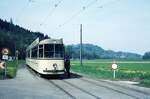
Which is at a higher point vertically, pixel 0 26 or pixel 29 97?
pixel 0 26

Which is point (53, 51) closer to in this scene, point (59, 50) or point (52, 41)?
point (59, 50)

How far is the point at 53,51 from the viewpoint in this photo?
3012cm

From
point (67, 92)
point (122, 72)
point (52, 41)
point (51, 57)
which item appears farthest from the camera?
point (122, 72)

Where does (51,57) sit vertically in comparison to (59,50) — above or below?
below

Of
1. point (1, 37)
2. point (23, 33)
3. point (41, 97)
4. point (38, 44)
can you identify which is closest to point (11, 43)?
point (1, 37)

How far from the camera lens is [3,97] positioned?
16.5m

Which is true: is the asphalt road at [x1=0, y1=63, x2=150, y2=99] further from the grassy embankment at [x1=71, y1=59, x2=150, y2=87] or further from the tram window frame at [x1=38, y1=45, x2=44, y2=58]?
the tram window frame at [x1=38, y1=45, x2=44, y2=58]

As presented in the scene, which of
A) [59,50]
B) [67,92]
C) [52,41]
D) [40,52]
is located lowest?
[67,92]

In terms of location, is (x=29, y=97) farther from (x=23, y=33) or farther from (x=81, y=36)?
(x=23, y=33)

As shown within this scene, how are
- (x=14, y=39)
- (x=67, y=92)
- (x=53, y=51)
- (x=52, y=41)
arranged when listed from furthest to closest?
(x=14, y=39), (x=52, y=41), (x=53, y=51), (x=67, y=92)

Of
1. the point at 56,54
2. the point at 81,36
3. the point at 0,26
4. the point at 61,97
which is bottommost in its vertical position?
the point at 61,97

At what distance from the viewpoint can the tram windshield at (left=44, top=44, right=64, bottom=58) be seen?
1182 inches

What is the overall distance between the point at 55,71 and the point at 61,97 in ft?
42.2

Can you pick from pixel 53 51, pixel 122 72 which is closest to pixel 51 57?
pixel 53 51
